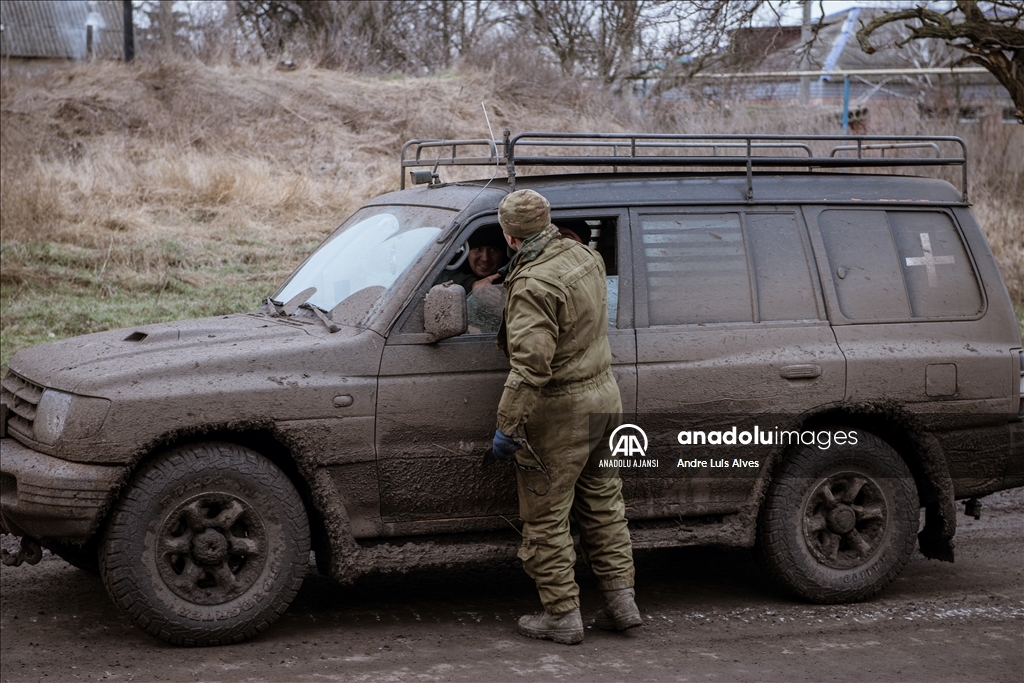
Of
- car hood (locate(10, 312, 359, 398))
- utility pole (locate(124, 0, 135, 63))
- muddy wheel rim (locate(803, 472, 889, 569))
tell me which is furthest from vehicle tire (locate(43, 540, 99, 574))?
utility pole (locate(124, 0, 135, 63))

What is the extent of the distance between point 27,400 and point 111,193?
9.81 meters

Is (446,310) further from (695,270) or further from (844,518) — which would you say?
(844,518)

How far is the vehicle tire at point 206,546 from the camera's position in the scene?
454 cm

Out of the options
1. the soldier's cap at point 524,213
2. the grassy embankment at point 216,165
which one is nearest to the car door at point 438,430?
the soldier's cap at point 524,213

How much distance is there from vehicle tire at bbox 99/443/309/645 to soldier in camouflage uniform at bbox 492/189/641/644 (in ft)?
3.29

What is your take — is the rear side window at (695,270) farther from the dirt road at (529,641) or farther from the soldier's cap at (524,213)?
the dirt road at (529,641)

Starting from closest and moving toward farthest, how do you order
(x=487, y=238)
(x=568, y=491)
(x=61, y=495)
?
(x=61, y=495)
(x=568, y=491)
(x=487, y=238)

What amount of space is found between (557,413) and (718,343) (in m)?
0.96

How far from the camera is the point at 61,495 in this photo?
4410mm

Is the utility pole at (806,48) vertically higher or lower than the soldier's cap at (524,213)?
higher

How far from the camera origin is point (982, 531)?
22.6ft

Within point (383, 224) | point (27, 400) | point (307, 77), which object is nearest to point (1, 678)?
point (27, 400)

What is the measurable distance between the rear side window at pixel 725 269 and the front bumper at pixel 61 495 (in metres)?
2.50

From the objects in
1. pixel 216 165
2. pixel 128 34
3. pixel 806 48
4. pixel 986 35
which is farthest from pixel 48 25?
A: pixel 986 35
